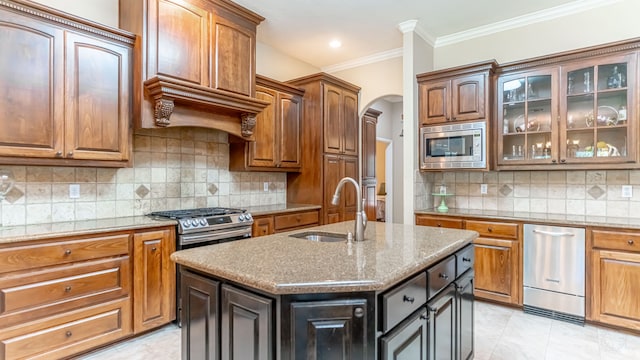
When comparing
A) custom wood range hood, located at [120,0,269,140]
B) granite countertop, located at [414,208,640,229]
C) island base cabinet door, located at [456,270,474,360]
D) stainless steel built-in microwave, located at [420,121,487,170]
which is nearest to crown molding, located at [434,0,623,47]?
stainless steel built-in microwave, located at [420,121,487,170]

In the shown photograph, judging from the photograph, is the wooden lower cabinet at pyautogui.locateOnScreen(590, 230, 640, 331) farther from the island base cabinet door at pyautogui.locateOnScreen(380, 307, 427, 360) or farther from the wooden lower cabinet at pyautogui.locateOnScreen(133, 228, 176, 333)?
the wooden lower cabinet at pyautogui.locateOnScreen(133, 228, 176, 333)

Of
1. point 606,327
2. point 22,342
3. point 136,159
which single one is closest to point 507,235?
point 606,327

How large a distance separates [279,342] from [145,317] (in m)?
1.93

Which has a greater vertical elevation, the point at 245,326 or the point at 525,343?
the point at 245,326

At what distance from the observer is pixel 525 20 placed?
11.9 ft

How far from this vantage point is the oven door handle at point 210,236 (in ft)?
9.24

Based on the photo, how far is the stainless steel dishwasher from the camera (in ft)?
9.61

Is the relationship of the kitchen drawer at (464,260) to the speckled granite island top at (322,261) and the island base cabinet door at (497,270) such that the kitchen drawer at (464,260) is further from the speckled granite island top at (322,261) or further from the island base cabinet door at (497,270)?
the island base cabinet door at (497,270)

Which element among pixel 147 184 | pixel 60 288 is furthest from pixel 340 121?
pixel 60 288

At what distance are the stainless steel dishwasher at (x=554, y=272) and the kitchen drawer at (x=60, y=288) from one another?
3.42m

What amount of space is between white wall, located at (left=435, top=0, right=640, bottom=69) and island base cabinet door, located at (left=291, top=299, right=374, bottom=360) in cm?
364

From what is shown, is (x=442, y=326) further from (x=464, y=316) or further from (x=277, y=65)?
(x=277, y=65)

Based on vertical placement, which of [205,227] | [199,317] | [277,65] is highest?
[277,65]

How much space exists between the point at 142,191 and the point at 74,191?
0.53 m
